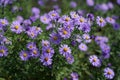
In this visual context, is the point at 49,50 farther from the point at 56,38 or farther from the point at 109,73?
the point at 109,73

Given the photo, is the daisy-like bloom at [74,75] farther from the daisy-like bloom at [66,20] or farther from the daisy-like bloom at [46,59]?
the daisy-like bloom at [66,20]

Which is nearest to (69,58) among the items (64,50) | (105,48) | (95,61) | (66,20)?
(64,50)

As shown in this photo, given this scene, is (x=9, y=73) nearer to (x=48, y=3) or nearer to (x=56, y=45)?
(x=56, y=45)

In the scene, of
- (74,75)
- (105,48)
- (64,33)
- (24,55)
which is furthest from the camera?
(105,48)

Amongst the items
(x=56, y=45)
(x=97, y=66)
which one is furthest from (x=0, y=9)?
(x=97, y=66)

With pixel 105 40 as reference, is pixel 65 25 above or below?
below

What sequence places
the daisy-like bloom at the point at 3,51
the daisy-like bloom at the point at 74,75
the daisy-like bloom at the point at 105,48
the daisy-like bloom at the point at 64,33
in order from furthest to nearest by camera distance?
1. the daisy-like bloom at the point at 105,48
2. the daisy-like bloom at the point at 74,75
3. the daisy-like bloom at the point at 3,51
4. the daisy-like bloom at the point at 64,33

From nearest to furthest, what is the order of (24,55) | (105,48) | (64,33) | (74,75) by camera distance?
1. (64,33)
2. (24,55)
3. (74,75)
4. (105,48)

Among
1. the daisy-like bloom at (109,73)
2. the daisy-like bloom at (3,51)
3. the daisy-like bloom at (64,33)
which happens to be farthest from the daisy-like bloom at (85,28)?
the daisy-like bloom at (3,51)

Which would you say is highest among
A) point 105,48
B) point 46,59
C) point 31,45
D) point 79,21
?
point 105,48
